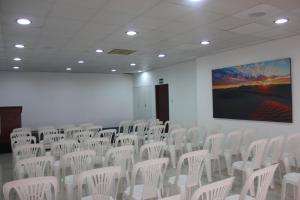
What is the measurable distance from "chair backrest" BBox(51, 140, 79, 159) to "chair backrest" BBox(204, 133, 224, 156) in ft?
8.20

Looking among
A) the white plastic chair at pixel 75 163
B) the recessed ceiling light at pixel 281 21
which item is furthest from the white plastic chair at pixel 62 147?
the recessed ceiling light at pixel 281 21

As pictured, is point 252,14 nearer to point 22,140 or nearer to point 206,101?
point 206,101

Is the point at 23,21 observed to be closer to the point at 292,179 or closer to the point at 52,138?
the point at 52,138

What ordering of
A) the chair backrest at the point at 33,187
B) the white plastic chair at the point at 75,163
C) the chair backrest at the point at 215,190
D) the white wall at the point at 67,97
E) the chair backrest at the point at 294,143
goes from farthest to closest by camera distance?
the white wall at the point at 67,97 → the chair backrest at the point at 294,143 → the white plastic chair at the point at 75,163 → the chair backrest at the point at 33,187 → the chair backrest at the point at 215,190

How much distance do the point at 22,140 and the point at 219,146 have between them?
13.7 feet

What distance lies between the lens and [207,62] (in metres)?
7.68

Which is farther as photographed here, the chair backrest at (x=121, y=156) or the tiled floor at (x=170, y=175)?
the tiled floor at (x=170, y=175)

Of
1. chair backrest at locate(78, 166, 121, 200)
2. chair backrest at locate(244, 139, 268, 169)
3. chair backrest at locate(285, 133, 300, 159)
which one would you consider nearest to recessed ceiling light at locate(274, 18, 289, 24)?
chair backrest at locate(285, 133, 300, 159)

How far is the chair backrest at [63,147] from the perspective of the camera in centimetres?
456

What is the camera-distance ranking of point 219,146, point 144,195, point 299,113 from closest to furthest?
point 144,195 < point 219,146 < point 299,113

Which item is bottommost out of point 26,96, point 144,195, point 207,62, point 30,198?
point 144,195

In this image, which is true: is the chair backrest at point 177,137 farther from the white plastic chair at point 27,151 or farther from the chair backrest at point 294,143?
the white plastic chair at point 27,151

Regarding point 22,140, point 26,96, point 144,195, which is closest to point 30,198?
point 144,195

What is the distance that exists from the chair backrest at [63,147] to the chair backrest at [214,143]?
2.50 metres
